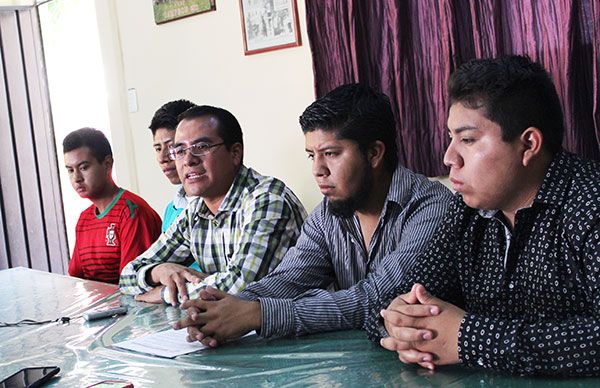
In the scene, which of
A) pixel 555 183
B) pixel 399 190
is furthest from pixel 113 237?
pixel 555 183

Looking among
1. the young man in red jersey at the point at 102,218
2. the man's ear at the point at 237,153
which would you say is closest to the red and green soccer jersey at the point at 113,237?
the young man in red jersey at the point at 102,218

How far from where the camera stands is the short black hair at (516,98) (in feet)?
5.46

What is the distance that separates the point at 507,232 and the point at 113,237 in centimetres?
226

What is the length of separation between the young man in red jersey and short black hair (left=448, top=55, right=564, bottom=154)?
2120 millimetres

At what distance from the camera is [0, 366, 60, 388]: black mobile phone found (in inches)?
68.7

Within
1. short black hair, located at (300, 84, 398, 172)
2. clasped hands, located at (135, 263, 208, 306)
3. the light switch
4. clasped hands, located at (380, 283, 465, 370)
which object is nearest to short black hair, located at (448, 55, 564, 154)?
clasped hands, located at (380, 283, 465, 370)

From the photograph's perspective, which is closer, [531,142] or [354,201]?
[531,142]

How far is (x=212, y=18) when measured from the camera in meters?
3.89

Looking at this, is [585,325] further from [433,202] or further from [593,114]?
[593,114]

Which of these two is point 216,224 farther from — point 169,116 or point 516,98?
point 516,98

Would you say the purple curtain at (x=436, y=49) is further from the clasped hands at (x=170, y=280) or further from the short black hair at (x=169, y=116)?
the clasped hands at (x=170, y=280)

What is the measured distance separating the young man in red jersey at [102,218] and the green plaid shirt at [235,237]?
585 mm

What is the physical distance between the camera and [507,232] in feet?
5.69

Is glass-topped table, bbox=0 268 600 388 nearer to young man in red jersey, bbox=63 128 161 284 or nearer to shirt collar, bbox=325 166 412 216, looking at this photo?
shirt collar, bbox=325 166 412 216
